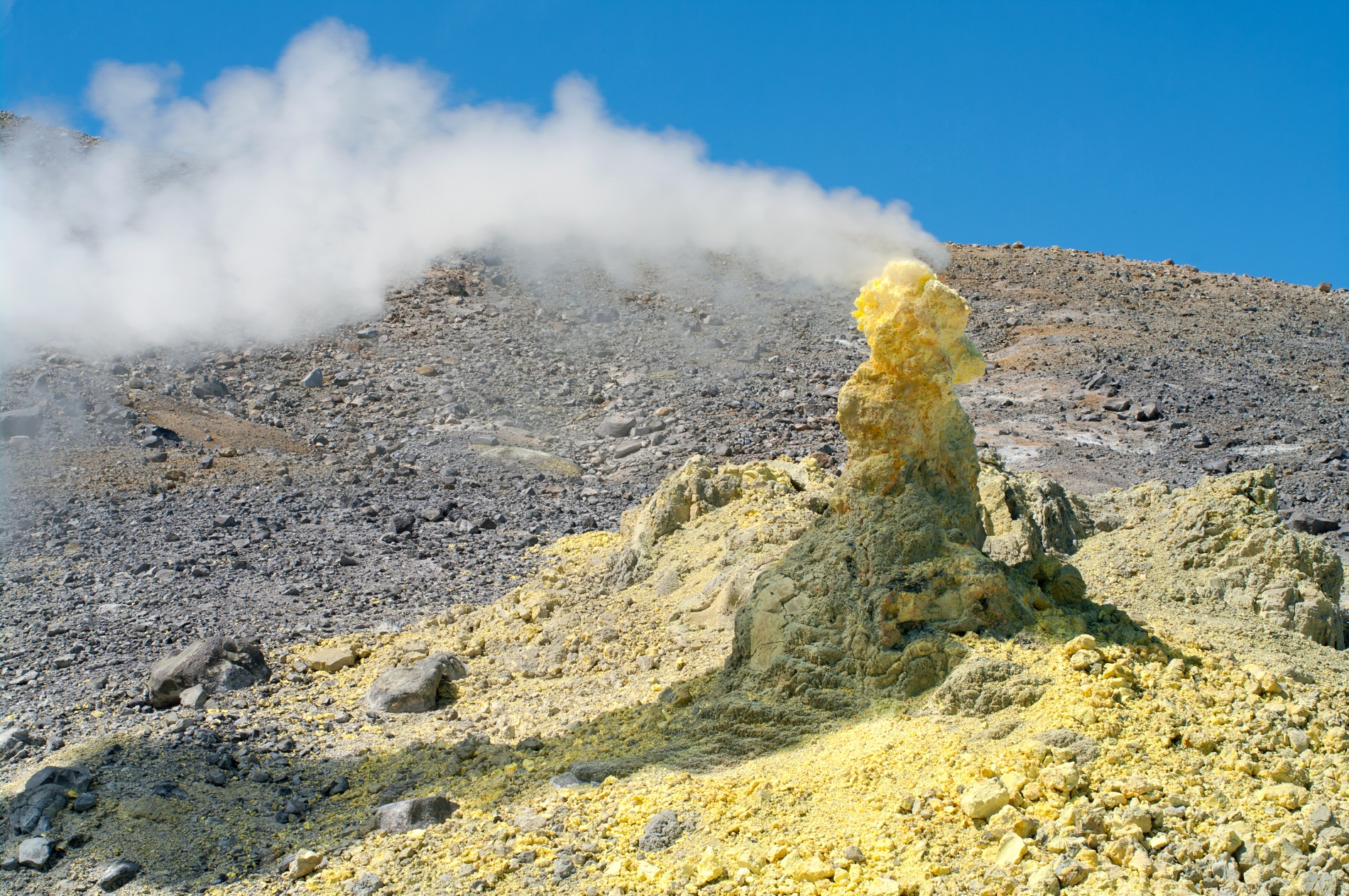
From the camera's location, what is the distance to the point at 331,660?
7.94 meters

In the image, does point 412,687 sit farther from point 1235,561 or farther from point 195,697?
point 1235,561

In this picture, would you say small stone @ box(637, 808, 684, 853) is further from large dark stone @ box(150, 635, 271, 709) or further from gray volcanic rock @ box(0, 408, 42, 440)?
gray volcanic rock @ box(0, 408, 42, 440)

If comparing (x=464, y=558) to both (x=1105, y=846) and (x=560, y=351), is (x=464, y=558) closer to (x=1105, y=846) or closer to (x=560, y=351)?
(x=1105, y=846)

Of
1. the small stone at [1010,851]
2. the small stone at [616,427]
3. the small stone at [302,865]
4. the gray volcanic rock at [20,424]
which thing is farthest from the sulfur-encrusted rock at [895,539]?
A: the gray volcanic rock at [20,424]

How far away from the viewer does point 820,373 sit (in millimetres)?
19234

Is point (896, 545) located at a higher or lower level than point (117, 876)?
A: higher

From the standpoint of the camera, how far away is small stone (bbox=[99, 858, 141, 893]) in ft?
17.5

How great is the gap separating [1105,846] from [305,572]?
742 cm

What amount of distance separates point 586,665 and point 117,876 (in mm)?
2838

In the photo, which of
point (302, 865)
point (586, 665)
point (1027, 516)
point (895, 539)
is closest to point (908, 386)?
point (895, 539)

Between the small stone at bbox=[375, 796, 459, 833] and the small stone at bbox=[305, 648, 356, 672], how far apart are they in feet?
8.40

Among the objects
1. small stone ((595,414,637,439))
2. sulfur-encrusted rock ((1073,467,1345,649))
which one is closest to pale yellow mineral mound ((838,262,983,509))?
sulfur-encrusted rock ((1073,467,1345,649))

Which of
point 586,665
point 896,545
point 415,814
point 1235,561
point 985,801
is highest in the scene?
point 896,545

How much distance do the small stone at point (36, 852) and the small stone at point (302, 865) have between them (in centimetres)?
124
